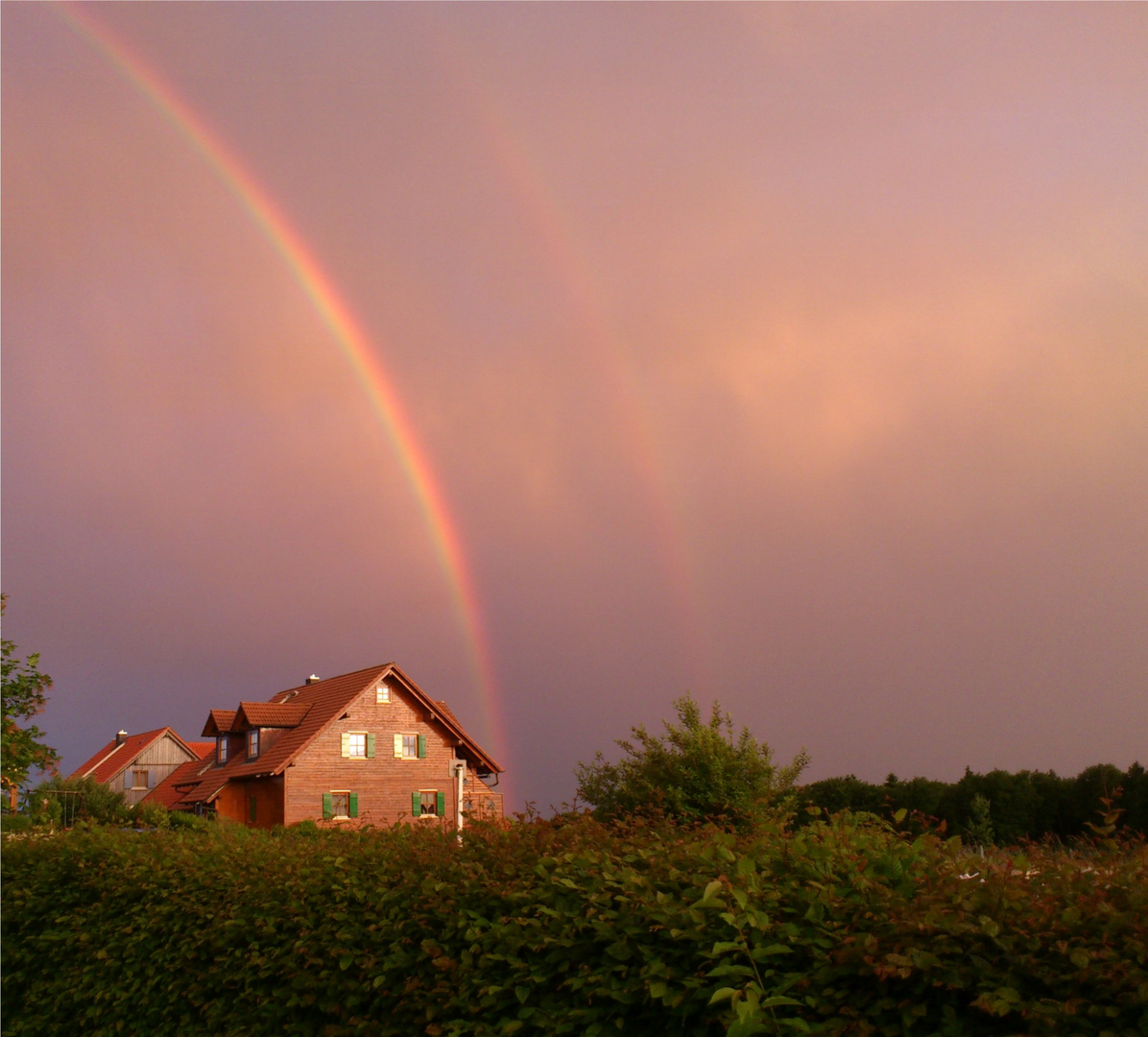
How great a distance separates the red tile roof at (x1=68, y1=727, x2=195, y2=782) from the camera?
226ft

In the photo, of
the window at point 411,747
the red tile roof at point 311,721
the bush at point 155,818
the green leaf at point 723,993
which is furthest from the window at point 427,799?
the green leaf at point 723,993

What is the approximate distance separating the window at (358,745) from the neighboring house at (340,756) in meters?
0.04

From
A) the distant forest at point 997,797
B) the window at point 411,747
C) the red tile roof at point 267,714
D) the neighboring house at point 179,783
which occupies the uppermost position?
the red tile roof at point 267,714

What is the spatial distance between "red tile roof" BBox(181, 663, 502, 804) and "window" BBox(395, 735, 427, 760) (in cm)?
139

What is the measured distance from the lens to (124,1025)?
743 centimetres

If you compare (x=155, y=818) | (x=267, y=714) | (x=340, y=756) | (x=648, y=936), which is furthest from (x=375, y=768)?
(x=648, y=936)

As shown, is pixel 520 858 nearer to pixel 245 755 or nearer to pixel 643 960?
pixel 643 960

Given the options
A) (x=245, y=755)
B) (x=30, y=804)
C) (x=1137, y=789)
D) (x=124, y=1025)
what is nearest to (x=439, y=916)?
(x=124, y=1025)

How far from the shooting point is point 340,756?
44.9 m

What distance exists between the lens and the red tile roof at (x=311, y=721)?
45.0 meters

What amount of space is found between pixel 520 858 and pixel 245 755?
154ft

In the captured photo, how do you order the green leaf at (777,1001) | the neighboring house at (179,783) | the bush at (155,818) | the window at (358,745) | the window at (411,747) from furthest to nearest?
the neighboring house at (179,783) → the window at (411,747) → the window at (358,745) → the bush at (155,818) → the green leaf at (777,1001)

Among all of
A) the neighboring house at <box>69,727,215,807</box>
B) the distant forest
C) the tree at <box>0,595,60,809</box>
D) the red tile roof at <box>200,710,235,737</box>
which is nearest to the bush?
the tree at <box>0,595,60,809</box>

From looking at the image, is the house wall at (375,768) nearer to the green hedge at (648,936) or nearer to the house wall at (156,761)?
the house wall at (156,761)
